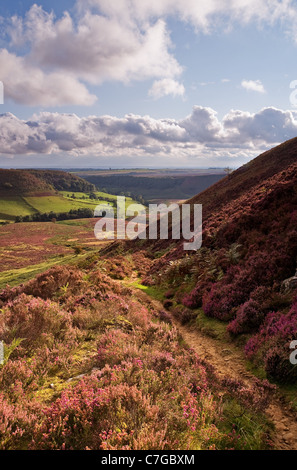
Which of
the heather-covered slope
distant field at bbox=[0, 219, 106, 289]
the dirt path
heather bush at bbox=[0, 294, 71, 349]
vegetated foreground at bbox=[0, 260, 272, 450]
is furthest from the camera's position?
distant field at bbox=[0, 219, 106, 289]

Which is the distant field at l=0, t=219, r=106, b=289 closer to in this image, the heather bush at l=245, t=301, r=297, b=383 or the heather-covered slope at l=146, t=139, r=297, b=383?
the heather-covered slope at l=146, t=139, r=297, b=383

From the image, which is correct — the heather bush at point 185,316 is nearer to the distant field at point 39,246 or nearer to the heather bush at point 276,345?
the heather bush at point 276,345

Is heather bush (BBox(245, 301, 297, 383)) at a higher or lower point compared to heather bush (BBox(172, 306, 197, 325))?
higher

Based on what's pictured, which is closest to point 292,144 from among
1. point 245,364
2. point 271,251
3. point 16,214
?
point 271,251

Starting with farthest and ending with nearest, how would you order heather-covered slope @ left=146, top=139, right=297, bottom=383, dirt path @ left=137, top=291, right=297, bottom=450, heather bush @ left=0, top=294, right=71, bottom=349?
1. heather-covered slope @ left=146, top=139, right=297, bottom=383
2. heather bush @ left=0, top=294, right=71, bottom=349
3. dirt path @ left=137, top=291, right=297, bottom=450

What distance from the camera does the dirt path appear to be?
4.32 meters

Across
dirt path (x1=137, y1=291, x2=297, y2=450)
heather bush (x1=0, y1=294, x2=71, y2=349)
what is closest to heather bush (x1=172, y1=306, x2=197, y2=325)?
dirt path (x1=137, y1=291, x2=297, y2=450)

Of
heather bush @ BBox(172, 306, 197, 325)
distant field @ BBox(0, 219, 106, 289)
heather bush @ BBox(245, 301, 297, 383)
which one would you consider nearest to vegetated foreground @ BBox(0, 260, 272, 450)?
heather bush @ BBox(245, 301, 297, 383)

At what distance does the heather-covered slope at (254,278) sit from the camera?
6980 millimetres

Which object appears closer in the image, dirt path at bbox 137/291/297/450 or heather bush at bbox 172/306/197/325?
dirt path at bbox 137/291/297/450

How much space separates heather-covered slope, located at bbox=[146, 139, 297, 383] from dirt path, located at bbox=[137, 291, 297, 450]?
0.53m

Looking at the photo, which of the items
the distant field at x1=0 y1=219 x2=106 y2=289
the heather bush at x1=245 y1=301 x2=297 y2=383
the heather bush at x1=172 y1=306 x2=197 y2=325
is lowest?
the distant field at x1=0 y1=219 x2=106 y2=289
